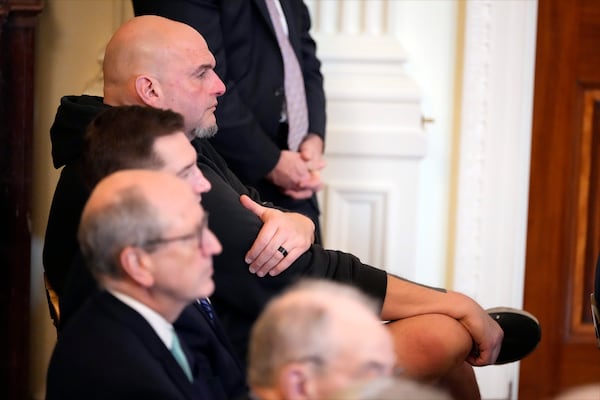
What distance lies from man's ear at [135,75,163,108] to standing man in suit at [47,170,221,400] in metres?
0.77

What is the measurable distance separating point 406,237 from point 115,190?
2306 millimetres

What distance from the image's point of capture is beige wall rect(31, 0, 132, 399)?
3.88m

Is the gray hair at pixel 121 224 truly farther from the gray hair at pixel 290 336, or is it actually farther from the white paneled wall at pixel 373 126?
the white paneled wall at pixel 373 126

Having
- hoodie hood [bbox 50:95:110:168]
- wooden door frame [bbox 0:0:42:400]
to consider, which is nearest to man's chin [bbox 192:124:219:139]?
hoodie hood [bbox 50:95:110:168]

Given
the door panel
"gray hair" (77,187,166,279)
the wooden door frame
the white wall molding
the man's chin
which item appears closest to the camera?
"gray hair" (77,187,166,279)

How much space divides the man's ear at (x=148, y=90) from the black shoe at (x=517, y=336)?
98 centimetres

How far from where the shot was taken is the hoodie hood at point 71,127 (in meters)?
2.37

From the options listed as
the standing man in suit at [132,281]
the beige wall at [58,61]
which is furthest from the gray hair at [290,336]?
the beige wall at [58,61]

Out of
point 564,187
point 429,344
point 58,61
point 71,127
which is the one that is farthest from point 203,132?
point 564,187

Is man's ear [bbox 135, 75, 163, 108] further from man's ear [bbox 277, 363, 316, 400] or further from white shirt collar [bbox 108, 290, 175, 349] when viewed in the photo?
man's ear [bbox 277, 363, 316, 400]

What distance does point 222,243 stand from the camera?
235 cm

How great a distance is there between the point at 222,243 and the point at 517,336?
81 cm

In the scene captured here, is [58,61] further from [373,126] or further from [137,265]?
[137,265]

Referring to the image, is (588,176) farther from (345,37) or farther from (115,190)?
(115,190)
